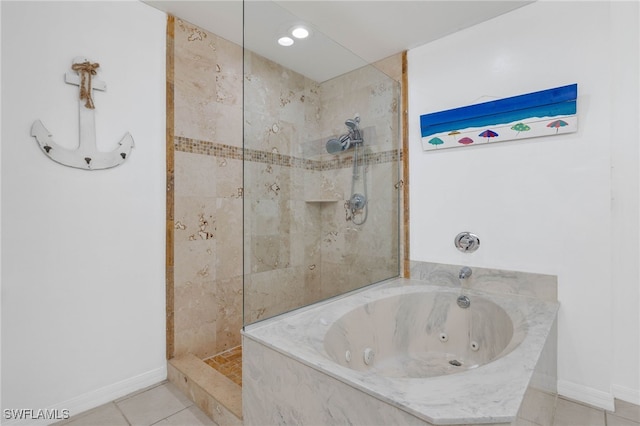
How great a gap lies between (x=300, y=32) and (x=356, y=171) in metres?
0.98

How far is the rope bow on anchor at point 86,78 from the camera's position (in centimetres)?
173

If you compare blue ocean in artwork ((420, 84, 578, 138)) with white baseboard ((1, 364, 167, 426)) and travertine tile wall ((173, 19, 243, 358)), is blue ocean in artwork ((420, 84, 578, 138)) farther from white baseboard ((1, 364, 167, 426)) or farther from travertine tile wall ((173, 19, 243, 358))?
white baseboard ((1, 364, 167, 426))

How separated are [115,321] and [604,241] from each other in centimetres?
285

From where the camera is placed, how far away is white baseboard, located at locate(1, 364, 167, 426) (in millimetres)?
1582

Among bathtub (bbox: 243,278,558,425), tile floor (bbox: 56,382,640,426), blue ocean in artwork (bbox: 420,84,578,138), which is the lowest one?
tile floor (bbox: 56,382,640,426)

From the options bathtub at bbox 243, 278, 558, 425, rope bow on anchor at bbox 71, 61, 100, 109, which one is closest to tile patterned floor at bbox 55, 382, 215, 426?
bathtub at bbox 243, 278, 558, 425

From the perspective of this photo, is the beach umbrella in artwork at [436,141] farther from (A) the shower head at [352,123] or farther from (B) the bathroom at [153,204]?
(A) the shower head at [352,123]

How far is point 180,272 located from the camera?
85.5 inches

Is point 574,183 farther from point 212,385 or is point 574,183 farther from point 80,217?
point 80,217

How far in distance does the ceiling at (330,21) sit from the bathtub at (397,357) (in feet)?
4.97

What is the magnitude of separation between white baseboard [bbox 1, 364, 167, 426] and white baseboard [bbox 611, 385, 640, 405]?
271 cm

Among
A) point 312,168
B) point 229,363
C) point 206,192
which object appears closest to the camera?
point 312,168

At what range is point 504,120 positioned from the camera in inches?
81.0

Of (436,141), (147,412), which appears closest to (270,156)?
(436,141)
